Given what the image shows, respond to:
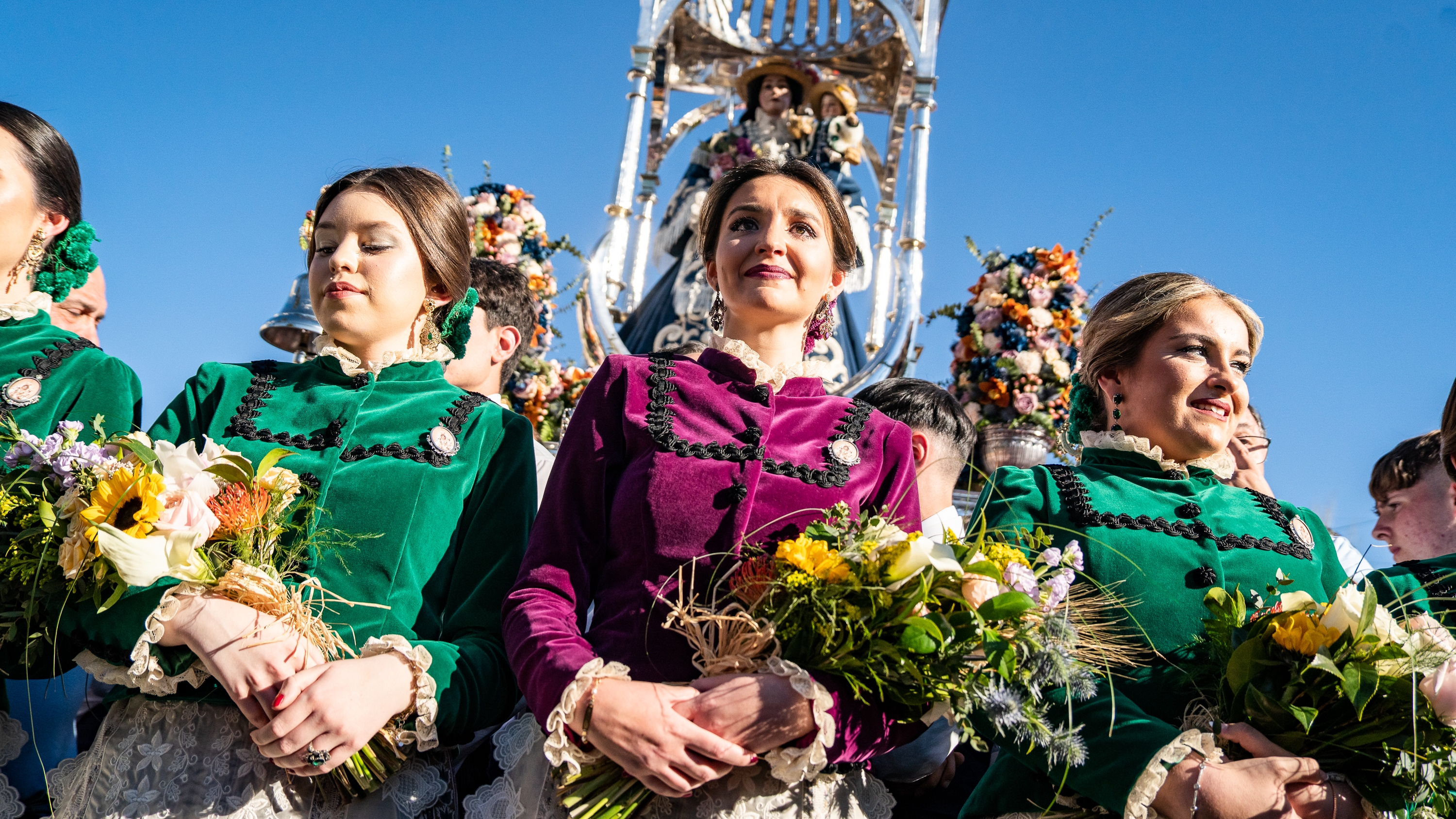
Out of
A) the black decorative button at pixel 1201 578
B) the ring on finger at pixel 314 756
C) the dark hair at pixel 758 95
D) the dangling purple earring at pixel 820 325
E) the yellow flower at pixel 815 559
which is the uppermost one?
the dark hair at pixel 758 95

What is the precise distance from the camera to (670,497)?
2506 millimetres

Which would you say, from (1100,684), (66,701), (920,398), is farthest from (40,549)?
(920,398)

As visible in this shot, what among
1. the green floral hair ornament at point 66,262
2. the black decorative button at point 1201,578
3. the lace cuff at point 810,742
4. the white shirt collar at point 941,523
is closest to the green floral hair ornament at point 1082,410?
the white shirt collar at point 941,523

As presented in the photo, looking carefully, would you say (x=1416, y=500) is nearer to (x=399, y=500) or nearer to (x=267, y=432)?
(x=399, y=500)

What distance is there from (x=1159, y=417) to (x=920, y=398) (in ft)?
4.66

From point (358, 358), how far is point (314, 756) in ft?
3.65

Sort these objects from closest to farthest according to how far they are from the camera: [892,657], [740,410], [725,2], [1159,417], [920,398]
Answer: [892,657] → [740,410] → [1159,417] → [920,398] → [725,2]

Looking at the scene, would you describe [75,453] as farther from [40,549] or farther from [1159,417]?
[1159,417]

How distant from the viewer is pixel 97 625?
2438 millimetres

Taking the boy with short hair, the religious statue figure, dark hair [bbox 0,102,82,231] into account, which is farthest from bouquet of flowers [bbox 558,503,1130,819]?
the religious statue figure

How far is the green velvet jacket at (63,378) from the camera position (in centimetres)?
289

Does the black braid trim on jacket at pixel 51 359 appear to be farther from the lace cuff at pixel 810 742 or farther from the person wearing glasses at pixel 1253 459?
the person wearing glasses at pixel 1253 459

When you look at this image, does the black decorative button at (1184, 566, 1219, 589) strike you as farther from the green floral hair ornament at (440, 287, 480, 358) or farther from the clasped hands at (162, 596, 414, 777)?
the green floral hair ornament at (440, 287, 480, 358)

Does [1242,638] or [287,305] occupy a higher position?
[287,305]
